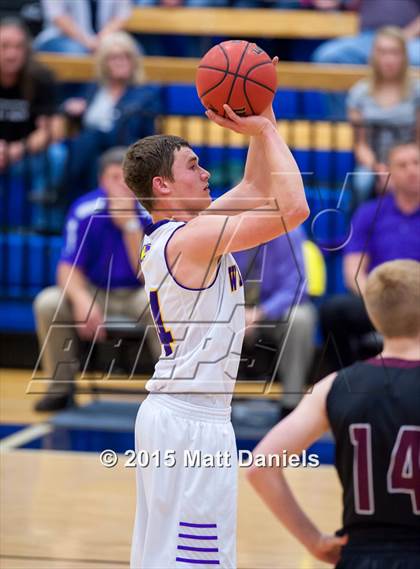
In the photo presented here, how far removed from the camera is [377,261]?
292 inches

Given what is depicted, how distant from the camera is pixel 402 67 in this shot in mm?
8938

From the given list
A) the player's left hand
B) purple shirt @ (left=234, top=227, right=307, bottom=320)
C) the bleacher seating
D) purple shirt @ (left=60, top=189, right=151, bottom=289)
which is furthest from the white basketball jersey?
the bleacher seating

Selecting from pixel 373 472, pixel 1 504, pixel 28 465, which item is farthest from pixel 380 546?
pixel 28 465

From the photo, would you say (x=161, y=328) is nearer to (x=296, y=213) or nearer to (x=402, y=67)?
(x=296, y=213)

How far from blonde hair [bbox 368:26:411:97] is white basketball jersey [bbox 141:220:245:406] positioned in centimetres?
583

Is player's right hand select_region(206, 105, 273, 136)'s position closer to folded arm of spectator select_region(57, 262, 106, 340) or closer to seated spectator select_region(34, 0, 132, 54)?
folded arm of spectator select_region(57, 262, 106, 340)

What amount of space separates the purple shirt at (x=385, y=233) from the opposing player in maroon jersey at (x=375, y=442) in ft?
12.8

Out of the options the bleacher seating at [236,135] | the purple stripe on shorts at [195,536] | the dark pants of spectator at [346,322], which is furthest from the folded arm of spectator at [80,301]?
the purple stripe on shorts at [195,536]

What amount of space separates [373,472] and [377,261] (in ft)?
14.0

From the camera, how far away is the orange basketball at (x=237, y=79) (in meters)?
3.39

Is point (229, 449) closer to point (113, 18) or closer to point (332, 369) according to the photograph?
point (332, 369)

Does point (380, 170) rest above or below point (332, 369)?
above

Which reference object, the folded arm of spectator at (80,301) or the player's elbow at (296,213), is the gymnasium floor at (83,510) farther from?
the player's elbow at (296,213)

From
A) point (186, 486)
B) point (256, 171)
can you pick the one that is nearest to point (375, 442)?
point (186, 486)
